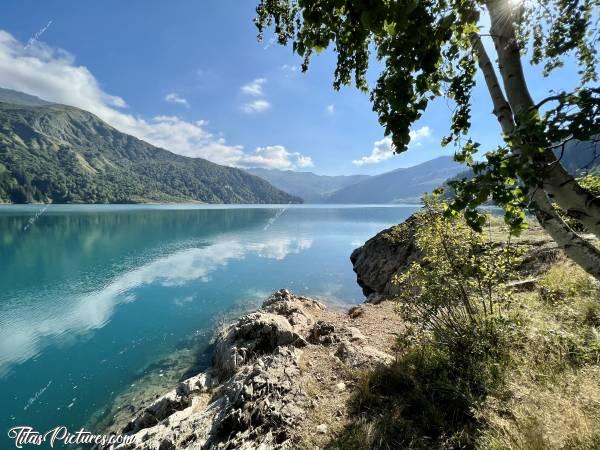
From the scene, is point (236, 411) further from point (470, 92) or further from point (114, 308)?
point (114, 308)

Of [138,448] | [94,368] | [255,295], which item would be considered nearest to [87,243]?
[255,295]

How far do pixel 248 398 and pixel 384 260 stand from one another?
21779 mm

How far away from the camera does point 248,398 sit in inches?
272

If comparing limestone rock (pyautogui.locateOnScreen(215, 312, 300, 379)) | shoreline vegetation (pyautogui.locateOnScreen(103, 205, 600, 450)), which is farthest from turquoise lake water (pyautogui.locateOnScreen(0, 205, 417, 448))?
shoreline vegetation (pyautogui.locateOnScreen(103, 205, 600, 450))

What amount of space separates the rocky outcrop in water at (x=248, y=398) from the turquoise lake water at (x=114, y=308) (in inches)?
153

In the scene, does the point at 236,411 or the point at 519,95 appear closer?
the point at 519,95

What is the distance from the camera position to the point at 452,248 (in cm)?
739

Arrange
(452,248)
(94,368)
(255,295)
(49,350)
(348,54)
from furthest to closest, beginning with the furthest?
1. (255,295)
2. (49,350)
3. (94,368)
4. (452,248)
5. (348,54)

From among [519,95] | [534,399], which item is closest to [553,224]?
[519,95]

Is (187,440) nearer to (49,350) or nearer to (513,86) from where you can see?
(513,86)

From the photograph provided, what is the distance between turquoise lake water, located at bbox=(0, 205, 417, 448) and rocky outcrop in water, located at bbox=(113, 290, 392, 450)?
3886 millimetres

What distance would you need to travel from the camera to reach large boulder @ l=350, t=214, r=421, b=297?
74.8 ft

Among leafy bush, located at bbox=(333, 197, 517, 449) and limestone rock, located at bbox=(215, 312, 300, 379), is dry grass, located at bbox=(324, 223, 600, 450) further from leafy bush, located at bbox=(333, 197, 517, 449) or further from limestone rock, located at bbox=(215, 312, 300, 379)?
limestone rock, located at bbox=(215, 312, 300, 379)

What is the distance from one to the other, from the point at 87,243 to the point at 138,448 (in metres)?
59.5
